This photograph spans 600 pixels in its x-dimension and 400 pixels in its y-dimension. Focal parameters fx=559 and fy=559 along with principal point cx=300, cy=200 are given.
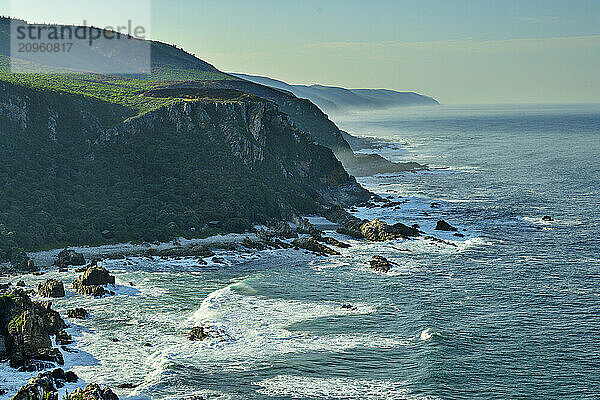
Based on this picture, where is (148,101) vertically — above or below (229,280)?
above

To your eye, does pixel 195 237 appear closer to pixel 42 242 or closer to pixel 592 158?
pixel 42 242

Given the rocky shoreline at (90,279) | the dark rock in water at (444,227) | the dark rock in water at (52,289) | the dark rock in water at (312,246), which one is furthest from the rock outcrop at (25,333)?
the dark rock in water at (444,227)

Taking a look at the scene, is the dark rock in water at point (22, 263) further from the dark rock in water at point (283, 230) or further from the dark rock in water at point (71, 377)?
the dark rock in water at point (283, 230)

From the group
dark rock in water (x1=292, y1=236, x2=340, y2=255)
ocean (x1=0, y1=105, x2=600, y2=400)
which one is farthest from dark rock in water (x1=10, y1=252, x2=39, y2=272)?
dark rock in water (x1=292, y1=236, x2=340, y2=255)

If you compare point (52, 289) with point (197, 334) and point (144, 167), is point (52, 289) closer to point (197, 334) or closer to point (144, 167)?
point (197, 334)

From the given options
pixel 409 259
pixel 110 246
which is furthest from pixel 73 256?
pixel 409 259

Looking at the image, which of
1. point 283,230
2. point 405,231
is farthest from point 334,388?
point 283,230
